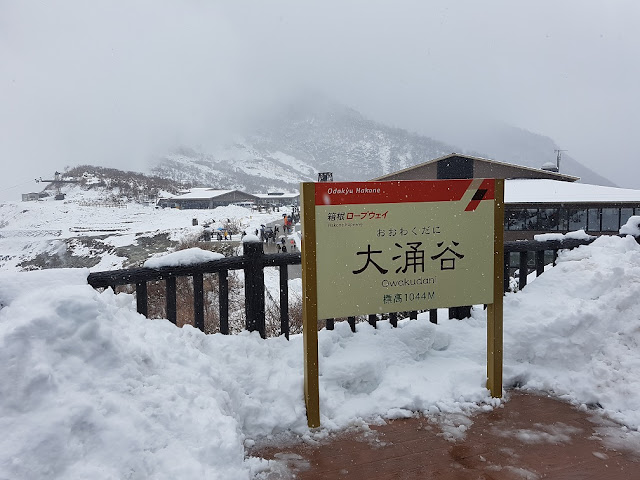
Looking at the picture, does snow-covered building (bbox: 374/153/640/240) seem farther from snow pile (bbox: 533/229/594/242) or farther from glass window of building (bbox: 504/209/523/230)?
snow pile (bbox: 533/229/594/242)

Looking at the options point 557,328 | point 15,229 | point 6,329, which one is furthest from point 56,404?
point 15,229

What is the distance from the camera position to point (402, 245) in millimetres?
3225

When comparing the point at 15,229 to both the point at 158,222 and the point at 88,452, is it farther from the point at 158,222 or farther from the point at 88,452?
the point at 88,452

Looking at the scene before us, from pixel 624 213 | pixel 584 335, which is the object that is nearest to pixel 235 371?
pixel 584 335

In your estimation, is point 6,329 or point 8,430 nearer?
point 8,430

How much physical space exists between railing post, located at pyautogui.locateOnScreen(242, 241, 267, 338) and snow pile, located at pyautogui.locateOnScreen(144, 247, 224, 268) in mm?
276

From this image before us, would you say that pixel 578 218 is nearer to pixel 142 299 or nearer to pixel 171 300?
pixel 171 300

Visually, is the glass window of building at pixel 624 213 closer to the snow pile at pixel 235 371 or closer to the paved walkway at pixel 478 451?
the snow pile at pixel 235 371

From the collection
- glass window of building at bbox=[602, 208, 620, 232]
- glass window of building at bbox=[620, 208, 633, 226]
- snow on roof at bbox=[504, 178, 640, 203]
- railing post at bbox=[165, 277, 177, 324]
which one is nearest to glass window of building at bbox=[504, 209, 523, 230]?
snow on roof at bbox=[504, 178, 640, 203]

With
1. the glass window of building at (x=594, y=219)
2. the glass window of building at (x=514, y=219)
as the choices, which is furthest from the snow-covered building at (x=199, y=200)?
the glass window of building at (x=594, y=219)

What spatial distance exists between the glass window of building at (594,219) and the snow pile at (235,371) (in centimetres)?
2397

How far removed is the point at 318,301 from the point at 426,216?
3.62ft

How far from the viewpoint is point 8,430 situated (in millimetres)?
1815

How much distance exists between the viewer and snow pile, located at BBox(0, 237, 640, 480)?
1.96 m
